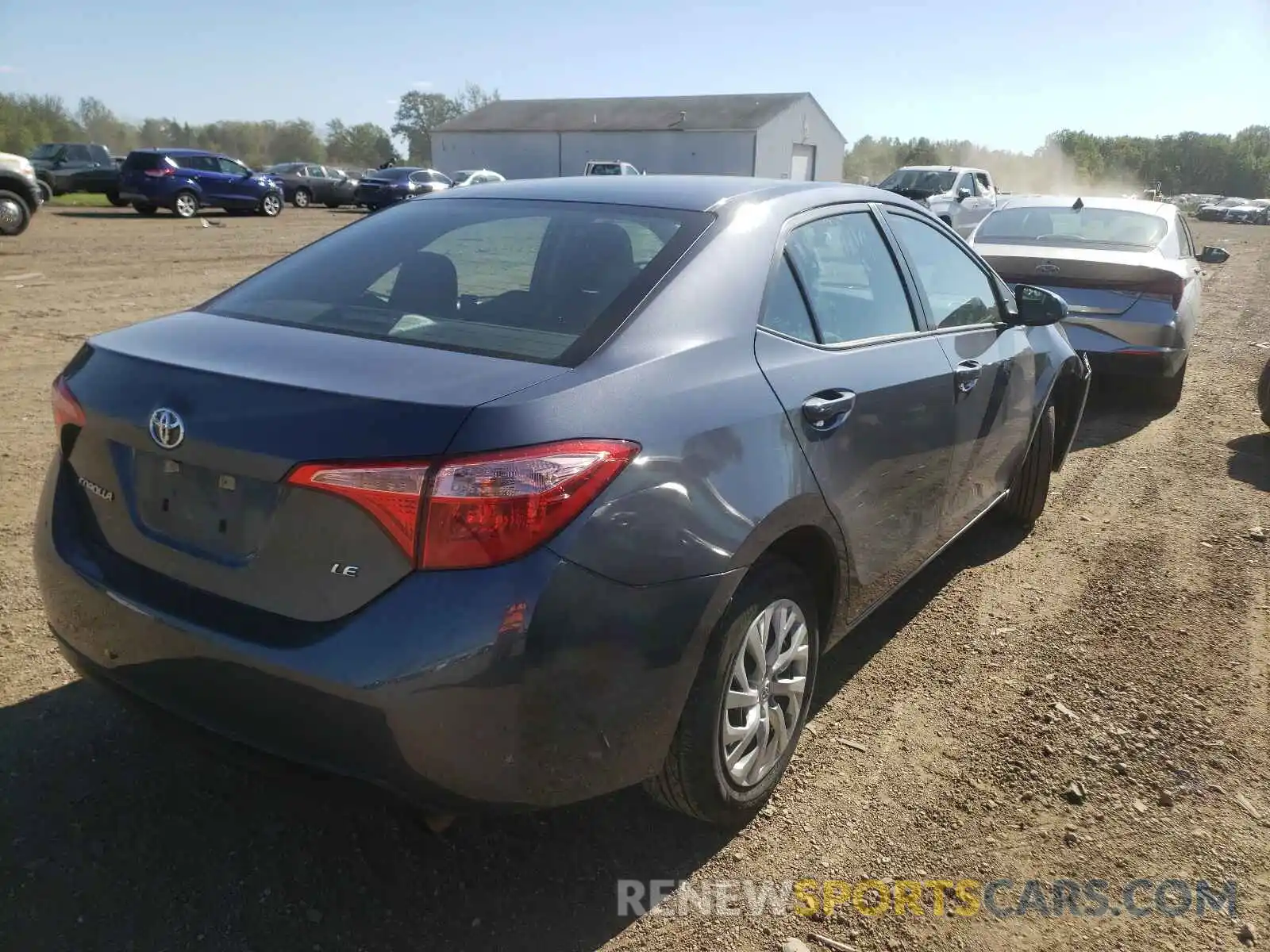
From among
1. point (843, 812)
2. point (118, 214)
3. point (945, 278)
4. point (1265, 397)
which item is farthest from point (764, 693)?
point (118, 214)

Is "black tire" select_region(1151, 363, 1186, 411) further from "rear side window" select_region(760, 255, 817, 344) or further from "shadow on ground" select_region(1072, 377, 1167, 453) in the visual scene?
"rear side window" select_region(760, 255, 817, 344)

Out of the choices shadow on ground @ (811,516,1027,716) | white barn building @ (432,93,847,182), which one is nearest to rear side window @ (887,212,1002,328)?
shadow on ground @ (811,516,1027,716)

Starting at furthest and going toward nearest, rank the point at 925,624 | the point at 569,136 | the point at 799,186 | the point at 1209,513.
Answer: the point at 569,136
the point at 1209,513
the point at 925,624
the point at 799,186

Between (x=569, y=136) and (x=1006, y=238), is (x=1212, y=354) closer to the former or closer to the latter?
(x=1006, y=238)

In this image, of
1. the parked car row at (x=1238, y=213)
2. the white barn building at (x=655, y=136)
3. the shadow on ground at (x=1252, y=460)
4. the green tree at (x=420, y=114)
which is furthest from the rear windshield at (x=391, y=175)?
the green tree at (x=420, y=114)

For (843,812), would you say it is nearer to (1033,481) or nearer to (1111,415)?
(1033,481)

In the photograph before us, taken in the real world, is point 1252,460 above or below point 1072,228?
below

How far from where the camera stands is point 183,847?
2.53 meters

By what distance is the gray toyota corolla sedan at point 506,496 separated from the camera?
1.95 meters

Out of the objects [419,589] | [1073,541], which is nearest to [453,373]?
[419,589]

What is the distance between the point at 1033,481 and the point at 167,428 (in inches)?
163

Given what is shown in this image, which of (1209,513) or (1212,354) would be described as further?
(1212,354)

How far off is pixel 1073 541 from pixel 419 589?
4.11 metres

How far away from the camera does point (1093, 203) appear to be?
345 inches
